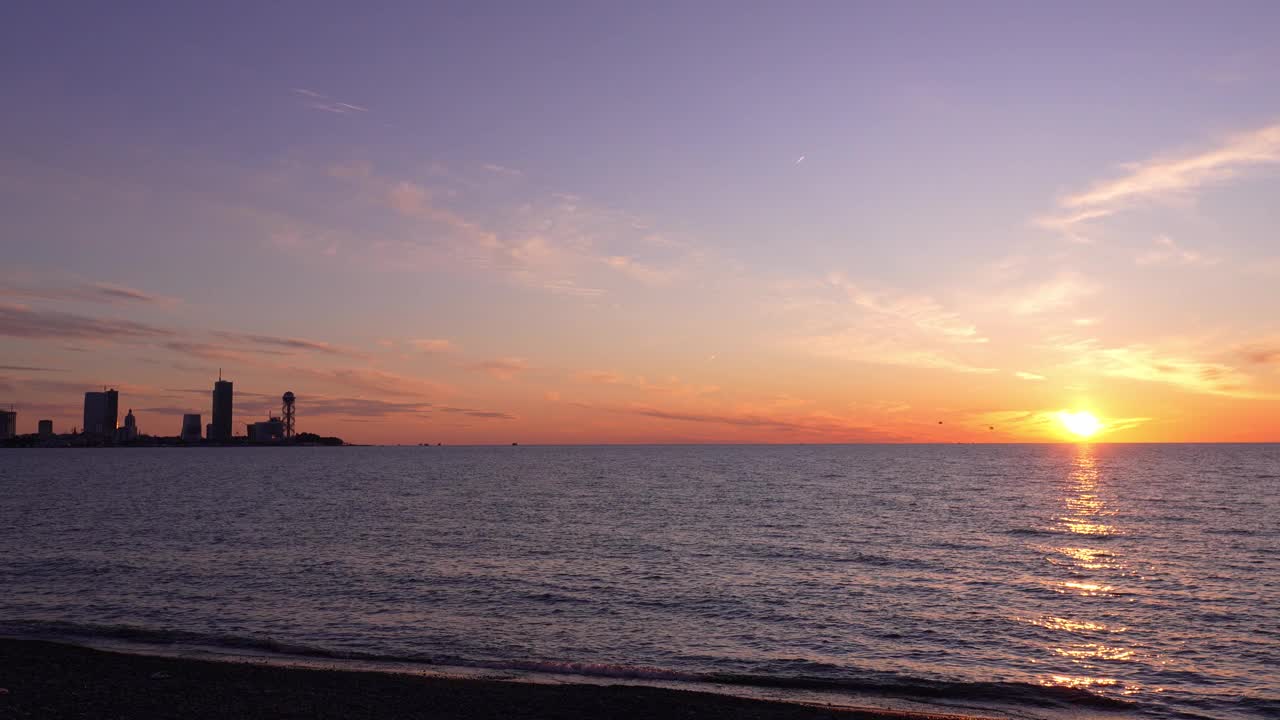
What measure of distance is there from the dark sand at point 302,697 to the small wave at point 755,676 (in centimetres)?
310

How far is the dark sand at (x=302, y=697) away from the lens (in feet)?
68.2

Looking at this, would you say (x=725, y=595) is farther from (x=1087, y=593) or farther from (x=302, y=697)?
(x=302, y=697)

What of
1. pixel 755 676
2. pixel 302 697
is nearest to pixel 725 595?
pixel 755 676

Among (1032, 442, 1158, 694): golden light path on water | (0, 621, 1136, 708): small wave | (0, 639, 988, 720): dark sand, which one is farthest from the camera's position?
(1032, 442, 1158, 694): golden light path on water

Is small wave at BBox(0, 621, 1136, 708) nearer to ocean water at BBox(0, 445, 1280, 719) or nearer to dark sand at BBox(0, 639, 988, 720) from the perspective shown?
ocean water at BBox(0, 445, 1280, 719)

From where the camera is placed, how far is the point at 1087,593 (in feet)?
140

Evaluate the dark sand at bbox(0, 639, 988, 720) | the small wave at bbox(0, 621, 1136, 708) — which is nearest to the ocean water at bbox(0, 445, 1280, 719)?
the small wave at bbox(0, 621, 1136, 708)

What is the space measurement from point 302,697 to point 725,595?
22422mm

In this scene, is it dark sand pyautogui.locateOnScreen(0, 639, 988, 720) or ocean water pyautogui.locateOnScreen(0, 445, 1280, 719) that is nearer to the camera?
dark sand pyautogui.locateOnScreen(0, 639, 988, 720)

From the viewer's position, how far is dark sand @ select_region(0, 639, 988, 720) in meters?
20.8

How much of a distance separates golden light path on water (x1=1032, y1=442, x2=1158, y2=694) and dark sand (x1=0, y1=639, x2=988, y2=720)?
361 inches

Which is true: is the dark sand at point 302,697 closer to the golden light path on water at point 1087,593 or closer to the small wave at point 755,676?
the small wave at point 755,676

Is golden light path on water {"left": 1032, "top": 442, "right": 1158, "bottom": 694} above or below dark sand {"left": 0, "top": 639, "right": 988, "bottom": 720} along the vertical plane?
below

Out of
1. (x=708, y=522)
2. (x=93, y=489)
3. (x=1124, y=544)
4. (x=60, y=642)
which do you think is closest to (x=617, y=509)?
(x=708, y=522)
